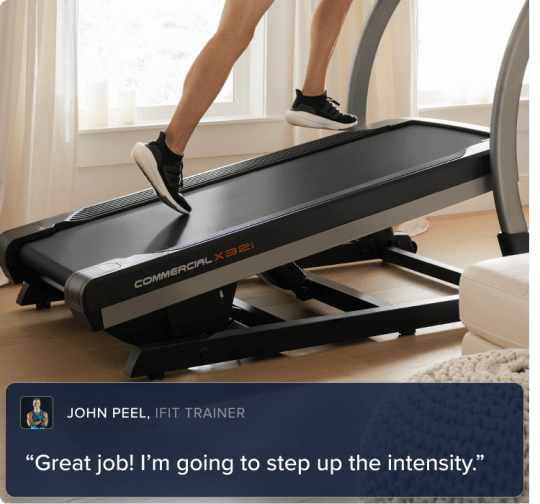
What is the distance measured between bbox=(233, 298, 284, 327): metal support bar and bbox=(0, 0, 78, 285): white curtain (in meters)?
1.01

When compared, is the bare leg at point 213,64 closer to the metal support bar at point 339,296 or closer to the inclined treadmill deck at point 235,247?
the inclined treadmill deck at point 235,247

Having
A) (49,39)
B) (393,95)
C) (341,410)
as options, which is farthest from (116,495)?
(393,95)

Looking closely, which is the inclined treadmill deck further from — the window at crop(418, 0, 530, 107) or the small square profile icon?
the window at crop(418, 0, 530, 107)

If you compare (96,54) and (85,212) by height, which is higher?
(96,54)

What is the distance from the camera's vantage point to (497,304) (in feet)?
4.45

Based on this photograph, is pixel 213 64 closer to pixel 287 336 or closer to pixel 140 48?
pixel 287 336

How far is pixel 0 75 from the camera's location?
2.70 meters

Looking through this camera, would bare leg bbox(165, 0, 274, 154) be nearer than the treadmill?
No

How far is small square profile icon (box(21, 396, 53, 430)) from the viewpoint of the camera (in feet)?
4.37

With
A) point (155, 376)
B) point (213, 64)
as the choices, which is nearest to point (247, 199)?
point (213, 64)

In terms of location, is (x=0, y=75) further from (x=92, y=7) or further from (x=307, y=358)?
(x=307, y=358)

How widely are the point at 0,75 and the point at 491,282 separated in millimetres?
2070

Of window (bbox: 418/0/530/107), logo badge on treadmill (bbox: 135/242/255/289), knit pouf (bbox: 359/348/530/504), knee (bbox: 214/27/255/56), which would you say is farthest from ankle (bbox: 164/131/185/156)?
window (bbox: 418/0/530/107)

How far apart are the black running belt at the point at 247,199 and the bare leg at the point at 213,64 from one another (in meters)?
0.25
